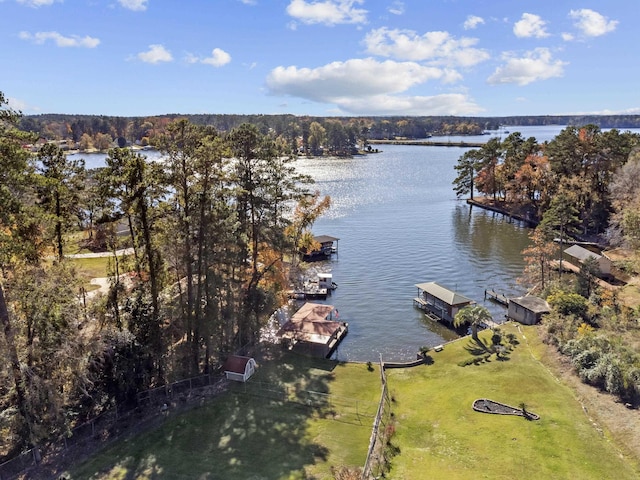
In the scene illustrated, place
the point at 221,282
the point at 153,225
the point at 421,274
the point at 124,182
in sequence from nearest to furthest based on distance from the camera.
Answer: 1. the point at 124,182
2. the point at 153,225
3. the point at 221,282
4. the point at 421,274

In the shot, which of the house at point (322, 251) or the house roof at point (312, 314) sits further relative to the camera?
the house at point (322, 251)

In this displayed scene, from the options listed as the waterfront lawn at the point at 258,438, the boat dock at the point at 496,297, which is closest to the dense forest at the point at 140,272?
the waterfront lawn at the point at 258,438

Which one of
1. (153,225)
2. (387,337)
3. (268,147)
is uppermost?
(268,147)

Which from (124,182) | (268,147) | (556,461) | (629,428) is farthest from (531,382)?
(124,182)

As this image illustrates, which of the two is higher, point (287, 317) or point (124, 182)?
point (124, 182)

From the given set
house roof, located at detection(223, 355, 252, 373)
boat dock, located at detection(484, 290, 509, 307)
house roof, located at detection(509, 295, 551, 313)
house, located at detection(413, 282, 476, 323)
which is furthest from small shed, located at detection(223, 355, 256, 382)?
boat dock, located at detection(484, 290, 509, 307)

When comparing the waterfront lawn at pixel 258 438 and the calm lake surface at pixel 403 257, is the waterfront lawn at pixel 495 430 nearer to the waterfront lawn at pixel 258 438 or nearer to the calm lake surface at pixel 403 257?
the waterfront lawn at pixel 258 438

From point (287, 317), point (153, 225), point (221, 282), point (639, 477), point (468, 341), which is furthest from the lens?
point (287, 317)

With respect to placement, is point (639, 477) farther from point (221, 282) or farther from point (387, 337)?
point (221, 282)
